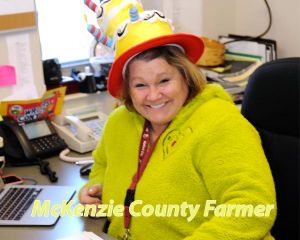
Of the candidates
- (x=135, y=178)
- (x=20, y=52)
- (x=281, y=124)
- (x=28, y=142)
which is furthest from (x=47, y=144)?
(x=281, y=124)

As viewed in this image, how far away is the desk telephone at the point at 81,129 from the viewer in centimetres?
197

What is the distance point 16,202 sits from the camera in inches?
59.7

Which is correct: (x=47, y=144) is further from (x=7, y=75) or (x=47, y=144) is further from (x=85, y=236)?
(x=85, y=236)

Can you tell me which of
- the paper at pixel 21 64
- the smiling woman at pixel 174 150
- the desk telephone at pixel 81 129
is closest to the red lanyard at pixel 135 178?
the smiling woman at pixel 174 150

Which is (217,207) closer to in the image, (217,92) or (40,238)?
(217,92)

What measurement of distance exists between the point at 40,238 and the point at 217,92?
0.63 meters

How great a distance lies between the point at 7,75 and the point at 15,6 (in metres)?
0.27

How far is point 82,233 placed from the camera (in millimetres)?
1317

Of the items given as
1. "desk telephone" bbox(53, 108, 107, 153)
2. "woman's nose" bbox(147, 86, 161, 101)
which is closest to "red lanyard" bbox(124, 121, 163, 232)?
"woman's nose" bbox(147, 86, 161, 101)

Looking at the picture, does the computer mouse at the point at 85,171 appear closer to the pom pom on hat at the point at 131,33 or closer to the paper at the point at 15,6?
the pom pom on hat at the point at 131,33

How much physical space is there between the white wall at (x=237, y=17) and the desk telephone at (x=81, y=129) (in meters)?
0.68

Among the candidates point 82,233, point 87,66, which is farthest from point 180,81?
point 87,66

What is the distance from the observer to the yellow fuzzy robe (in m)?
1.13

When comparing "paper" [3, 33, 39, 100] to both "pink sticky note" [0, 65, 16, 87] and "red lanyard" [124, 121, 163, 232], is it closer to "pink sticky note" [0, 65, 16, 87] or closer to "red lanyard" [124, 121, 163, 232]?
"pink sticky note" [0, 65, 16, 87]
